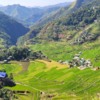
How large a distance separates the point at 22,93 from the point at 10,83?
18705 millimetres

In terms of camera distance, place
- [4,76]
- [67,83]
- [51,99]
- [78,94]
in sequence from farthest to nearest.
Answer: [67,83]
[4,76]
[78,94]
[51,99]

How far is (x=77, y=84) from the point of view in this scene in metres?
191

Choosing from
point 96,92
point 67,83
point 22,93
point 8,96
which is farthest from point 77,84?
point 8,96

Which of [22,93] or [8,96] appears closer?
[8,96]

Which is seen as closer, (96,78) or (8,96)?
(8,96)

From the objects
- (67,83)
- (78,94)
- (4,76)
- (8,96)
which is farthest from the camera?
(67,83)

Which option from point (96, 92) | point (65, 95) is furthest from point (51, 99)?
point (96, 92)

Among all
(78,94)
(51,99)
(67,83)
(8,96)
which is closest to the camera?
(8,96)

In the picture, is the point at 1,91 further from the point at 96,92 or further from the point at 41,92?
the point at 96,92

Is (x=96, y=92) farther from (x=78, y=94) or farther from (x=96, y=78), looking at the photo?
(x=96, y=78)

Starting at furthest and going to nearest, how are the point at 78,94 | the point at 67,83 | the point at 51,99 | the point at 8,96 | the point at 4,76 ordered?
the point at 67,83, the point at 4,76, the point at 78,94, the point at 51,99, the point at 8,96

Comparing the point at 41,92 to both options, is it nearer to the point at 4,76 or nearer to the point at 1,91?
the point at 4,76

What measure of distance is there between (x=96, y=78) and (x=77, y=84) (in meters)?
12.2

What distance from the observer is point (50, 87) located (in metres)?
192
